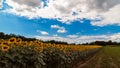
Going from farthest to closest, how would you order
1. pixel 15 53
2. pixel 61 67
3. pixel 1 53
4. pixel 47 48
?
pixel 61 67 → pixel 47 48 → pixel 15 53 → pixel 1 53

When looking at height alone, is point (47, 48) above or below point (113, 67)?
above

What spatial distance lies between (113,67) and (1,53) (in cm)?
1278

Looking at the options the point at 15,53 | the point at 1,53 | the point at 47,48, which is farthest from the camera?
the point at 47,48

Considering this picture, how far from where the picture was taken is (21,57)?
586 centimetres

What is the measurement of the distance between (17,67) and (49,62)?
3.29 metres

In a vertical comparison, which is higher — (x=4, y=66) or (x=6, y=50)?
(x=6, y=50)

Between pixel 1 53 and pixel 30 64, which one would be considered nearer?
pixel 1 53

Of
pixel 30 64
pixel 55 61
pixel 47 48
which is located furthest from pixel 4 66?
pixel 55 61

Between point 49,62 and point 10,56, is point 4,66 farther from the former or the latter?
point 49,62

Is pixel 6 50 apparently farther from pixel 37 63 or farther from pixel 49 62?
pixel 49 62

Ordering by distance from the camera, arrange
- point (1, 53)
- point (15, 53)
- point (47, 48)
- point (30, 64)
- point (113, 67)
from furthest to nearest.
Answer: point (113, 67), point (47, 48), point (30, 64), point (15, 53), point (1, 53)

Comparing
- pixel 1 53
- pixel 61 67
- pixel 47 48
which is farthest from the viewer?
pixel 61 67

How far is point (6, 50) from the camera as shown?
533 cm

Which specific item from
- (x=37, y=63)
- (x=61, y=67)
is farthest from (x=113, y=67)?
(x=37, y=63)
